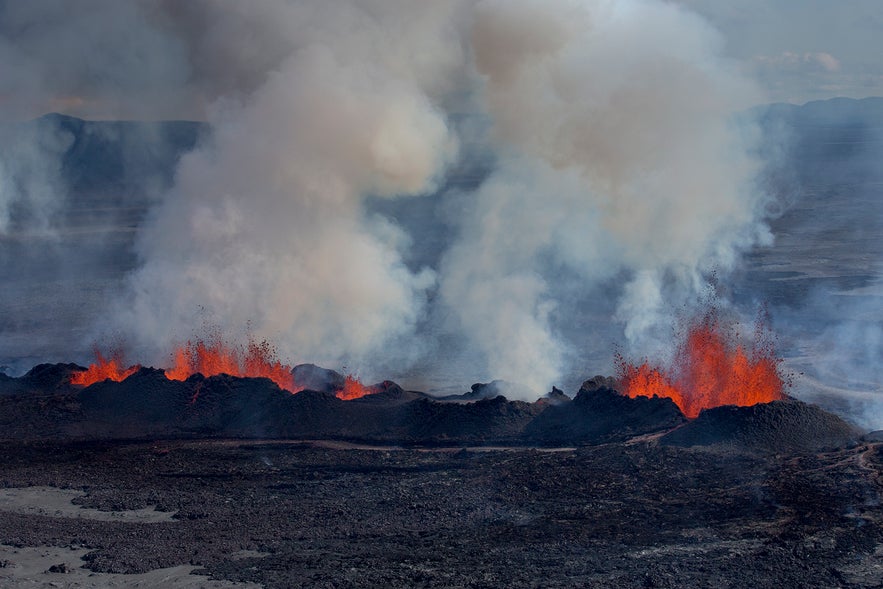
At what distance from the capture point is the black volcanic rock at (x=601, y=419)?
2503 centimetres

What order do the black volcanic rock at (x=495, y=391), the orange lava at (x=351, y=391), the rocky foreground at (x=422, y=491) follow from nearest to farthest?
the rocky foreground at (x=422, y=491)
the black volcanic rock at (x=495, y=391)
the orange lava at (x=351, y=391)

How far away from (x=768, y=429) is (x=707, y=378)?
4.12 metres

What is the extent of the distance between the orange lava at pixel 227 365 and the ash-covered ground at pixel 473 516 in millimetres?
5940

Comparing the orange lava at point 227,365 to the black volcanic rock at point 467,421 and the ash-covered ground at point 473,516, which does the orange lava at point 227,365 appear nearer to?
the black volcanic rock at point 467,421

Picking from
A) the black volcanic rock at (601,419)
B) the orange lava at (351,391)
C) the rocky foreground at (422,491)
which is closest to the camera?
the rocky foreground at (422,491)

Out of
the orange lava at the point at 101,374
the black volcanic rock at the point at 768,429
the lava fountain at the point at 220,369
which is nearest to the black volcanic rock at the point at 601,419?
the black volcanic rock at the point at 768,429

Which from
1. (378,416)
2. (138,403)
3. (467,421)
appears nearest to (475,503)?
(467,421)

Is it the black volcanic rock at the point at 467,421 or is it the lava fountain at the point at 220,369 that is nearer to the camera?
the black volcanic rock at the point at 467,421

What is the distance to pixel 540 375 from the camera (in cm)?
3469

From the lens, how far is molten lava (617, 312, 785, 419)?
26656mm

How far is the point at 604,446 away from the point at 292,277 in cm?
1662

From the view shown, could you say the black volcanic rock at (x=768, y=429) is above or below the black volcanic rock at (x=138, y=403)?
below

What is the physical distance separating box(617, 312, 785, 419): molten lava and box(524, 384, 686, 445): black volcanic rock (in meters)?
0.90

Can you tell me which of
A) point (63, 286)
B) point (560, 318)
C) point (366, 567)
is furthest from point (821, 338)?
point (63, 286)
